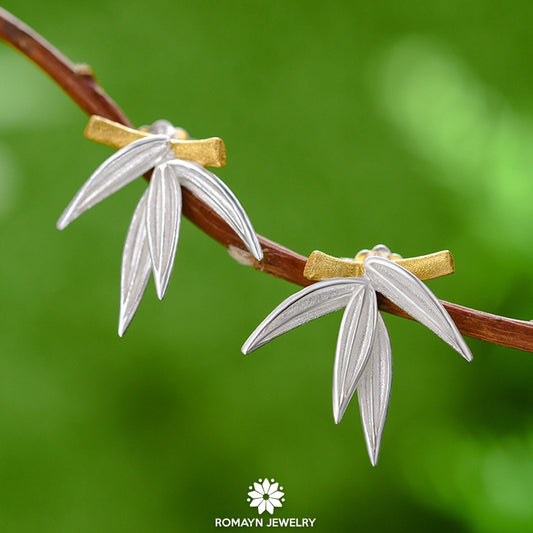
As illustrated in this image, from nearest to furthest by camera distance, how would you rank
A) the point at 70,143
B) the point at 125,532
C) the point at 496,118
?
1. the point at 496,118
2. the point at 125,532
3. the point at 70,143

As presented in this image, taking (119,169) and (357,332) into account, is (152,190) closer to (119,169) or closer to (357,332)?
(119,169)

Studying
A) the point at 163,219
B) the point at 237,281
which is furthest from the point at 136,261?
the point at 237,281

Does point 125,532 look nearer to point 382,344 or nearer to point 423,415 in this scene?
point 423,415

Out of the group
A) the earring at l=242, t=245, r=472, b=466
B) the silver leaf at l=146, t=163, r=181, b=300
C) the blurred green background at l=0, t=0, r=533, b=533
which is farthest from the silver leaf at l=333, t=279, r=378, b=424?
the blurred green background at l=0, t=0, r=533, b=533

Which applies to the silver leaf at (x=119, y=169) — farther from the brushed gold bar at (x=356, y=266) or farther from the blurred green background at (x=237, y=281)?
the blurred green background at (x=237, y=281)

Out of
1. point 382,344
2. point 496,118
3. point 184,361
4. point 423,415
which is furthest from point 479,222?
point 382,344

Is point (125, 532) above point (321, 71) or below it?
below

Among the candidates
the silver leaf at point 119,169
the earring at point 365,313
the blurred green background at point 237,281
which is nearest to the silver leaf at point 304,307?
the earring at point 365,313
